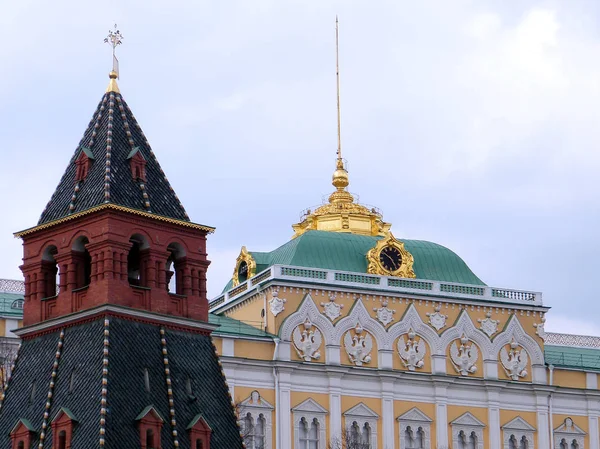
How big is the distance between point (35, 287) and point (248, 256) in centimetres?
4036

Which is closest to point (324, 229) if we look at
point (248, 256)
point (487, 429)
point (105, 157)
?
point (248, 256)

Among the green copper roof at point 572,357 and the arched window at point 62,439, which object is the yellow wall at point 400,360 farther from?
the arched window at point 62,439

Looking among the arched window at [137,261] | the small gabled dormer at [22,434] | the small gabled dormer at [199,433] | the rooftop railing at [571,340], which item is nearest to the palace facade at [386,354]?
the rooftop railing at [571,340]

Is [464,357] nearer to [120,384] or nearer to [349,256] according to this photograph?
[349,256]

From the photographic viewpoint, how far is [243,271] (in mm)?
99812

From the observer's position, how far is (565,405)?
103 metres

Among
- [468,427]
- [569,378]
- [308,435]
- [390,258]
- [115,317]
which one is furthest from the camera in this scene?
[569,378]

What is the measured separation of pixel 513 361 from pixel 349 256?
987cm

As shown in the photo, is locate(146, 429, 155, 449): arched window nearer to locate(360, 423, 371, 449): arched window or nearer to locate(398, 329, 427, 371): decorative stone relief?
locate(360, 423, 371, 449): arched window

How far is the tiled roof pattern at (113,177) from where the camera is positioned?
58.4 m

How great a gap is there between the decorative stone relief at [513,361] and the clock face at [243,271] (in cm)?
1321

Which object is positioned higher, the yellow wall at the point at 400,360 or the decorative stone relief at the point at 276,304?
the decorative stone relief at the point at 276,304

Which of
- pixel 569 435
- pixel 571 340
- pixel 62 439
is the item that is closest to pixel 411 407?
pixel 569 435

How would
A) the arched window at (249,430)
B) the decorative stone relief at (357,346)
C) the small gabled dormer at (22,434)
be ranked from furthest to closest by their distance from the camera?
the decorative stone relief at (357,346) < the arched window at (249,430) < the small gabled dormer at (22,434)
